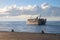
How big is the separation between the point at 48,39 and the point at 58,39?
37cm

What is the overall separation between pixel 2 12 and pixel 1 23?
688mm

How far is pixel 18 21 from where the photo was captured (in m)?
10.8

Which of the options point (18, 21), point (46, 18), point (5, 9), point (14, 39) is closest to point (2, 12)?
point (5, 9)

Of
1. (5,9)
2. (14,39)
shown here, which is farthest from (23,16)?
(14,39)

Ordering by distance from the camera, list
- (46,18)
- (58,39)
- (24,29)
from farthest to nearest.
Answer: (24,29) → (46,18) → (58,39)

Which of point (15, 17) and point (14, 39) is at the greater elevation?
point (15, 17)

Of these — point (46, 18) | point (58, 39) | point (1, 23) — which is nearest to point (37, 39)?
point (58, 39)

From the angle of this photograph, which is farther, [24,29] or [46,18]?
[24,29]

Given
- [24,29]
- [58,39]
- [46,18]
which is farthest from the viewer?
[24,29]

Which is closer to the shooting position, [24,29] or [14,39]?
[14,39]

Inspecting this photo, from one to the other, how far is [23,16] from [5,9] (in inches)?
41.9

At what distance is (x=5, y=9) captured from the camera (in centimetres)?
1056

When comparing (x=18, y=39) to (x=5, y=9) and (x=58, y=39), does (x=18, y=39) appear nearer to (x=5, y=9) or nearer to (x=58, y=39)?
(x=58, y=39)

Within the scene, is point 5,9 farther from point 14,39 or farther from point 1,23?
point 14,39
